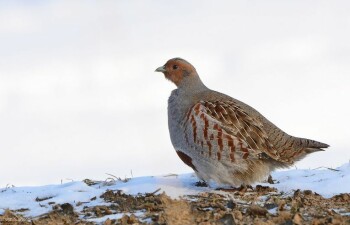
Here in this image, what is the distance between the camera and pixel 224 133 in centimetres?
847

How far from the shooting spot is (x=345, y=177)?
863 centimetres

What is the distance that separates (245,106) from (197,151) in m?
1.04

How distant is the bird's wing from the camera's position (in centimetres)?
843

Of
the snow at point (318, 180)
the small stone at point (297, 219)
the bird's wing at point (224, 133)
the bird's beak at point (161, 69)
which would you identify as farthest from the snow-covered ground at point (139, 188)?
the small stone at point (297, 219)

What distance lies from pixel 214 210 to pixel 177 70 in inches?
120

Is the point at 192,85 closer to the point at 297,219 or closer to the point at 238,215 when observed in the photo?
the point at 238,215

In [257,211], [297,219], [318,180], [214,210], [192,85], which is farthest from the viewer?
[192,85]

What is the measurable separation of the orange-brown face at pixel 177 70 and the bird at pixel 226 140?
249 mm

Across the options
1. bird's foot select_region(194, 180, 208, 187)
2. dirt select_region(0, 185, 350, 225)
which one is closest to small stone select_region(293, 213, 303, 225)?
dirt select_region(0, 185, 350, 225)

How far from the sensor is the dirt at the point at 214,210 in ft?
20.4

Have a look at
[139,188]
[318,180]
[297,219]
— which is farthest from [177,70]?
[297,219]

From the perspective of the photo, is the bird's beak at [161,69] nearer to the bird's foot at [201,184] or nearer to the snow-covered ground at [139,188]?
the snow-covered ground at [139,188]

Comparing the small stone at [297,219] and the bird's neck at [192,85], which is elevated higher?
the bird's neck at [192,85]

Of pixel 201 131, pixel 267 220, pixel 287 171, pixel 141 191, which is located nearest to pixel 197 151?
pixel 201 131
